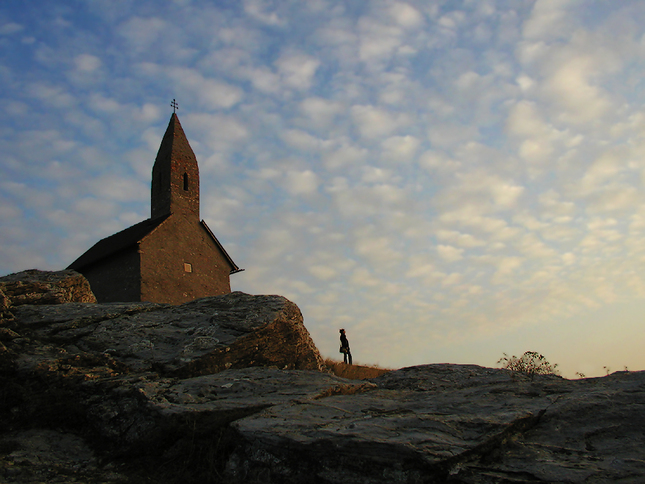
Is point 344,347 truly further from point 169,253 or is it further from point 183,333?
point 169,253

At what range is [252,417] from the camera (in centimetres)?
402

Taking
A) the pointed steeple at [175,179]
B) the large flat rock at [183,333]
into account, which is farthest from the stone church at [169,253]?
the large flat rock at [183,333]

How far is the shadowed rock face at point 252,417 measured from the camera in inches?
126

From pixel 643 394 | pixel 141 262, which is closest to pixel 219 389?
pixel 643 394

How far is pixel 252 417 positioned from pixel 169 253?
20.2m

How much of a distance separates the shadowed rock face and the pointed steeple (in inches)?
750

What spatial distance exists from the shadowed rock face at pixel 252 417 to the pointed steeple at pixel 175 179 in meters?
19.1

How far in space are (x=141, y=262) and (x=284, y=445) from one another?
19.6m

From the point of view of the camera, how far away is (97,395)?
4.79 m

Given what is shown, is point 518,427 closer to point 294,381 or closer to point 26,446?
point 294,381

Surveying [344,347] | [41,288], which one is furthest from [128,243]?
[41,288]

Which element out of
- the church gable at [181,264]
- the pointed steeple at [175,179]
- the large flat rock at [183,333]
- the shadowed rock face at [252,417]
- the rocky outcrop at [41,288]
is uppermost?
the pointed steeple at [175,179]

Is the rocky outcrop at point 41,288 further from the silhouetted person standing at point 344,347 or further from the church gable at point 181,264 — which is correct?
the church gable at point 181,264

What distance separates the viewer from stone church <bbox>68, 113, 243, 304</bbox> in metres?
21.5
